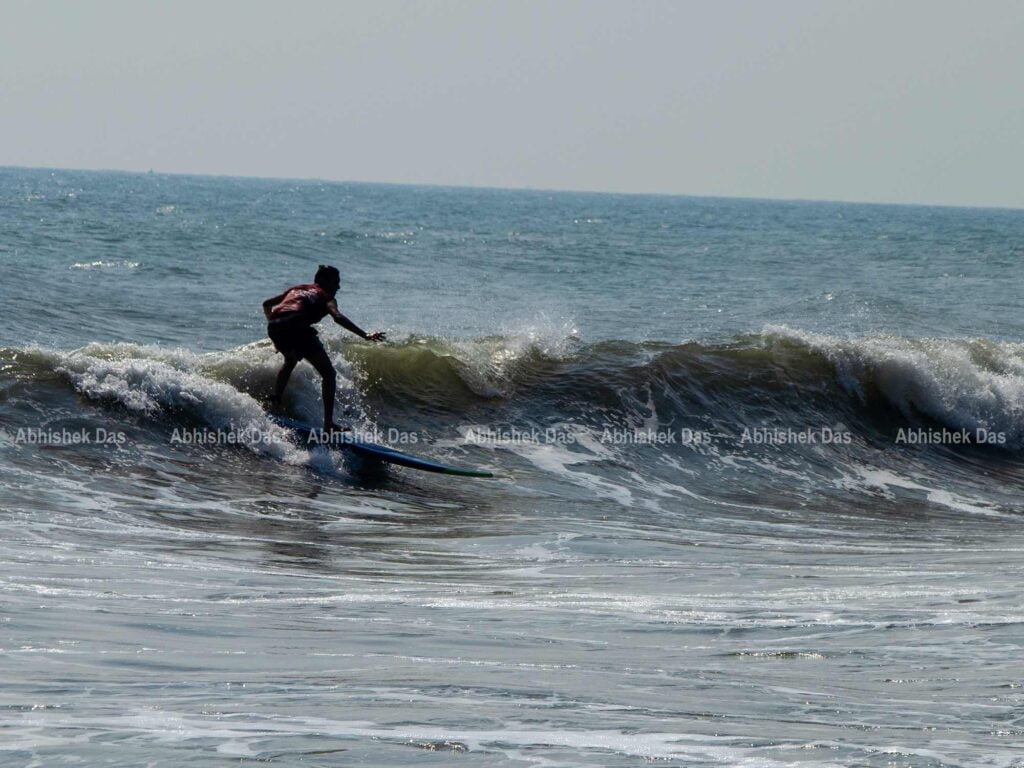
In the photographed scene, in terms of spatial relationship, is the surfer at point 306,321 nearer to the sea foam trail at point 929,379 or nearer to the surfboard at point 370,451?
the surfboard at point 370,451

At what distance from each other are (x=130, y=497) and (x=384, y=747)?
17.8 feet

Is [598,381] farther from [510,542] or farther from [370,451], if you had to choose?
[510,542]

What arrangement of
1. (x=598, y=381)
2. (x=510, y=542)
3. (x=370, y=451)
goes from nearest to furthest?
(x=510, y=542) < (x=370, y=451) < (x=598, y=381)

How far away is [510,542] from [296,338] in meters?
2.80

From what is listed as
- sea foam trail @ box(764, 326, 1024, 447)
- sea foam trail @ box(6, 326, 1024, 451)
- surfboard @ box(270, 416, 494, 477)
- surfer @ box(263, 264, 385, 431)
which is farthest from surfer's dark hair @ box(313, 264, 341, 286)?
sea foam trail @ box(764, 326, 1024, 447)

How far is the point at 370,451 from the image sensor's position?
10.7 metres

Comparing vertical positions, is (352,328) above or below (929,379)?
above

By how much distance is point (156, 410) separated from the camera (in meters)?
11.1

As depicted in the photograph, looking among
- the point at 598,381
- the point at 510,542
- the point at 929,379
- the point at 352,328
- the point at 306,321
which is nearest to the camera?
the point at 510,542

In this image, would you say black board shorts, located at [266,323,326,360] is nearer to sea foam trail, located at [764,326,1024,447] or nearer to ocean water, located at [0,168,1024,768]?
ocean water, located at [0,168,1024,768]

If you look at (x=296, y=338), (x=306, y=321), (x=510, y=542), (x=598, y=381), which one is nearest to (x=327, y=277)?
(x=306, y=321)

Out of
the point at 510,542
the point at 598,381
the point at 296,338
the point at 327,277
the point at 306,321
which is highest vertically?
the point at 327,277

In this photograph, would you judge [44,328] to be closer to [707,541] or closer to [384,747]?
[707,541]

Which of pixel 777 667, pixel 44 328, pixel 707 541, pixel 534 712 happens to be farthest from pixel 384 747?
pixel 44 328
